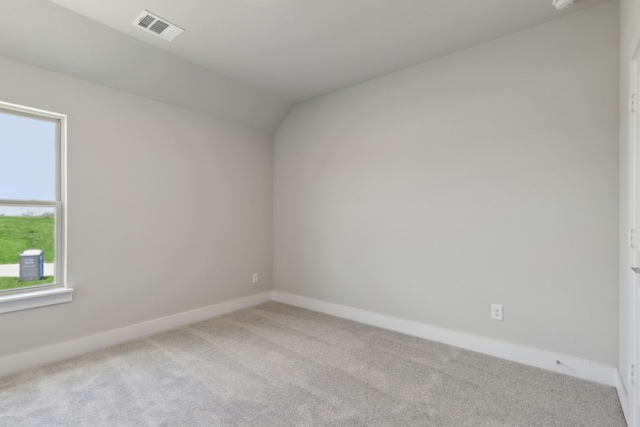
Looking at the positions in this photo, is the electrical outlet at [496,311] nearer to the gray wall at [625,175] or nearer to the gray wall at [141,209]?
the gray wall at [625,175]

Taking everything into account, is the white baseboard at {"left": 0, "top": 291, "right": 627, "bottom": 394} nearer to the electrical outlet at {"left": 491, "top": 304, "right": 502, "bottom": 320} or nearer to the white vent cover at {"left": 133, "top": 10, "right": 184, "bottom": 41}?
the electrical outlet at {"left": 491, "top": 304, "right": 502, "bottom": 320}

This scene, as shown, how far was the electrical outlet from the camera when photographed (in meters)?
2.62

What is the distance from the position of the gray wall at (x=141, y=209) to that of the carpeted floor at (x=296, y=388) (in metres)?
0.42

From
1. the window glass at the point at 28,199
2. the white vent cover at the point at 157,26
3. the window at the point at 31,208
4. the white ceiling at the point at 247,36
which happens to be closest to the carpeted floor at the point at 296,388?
the window at the point at 31,208

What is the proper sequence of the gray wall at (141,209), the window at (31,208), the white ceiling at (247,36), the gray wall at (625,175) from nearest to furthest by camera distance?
the gray wall at (625,175)
the white ceiling at (247,36)
the window at (31,208)
the gray wall at (141,209)

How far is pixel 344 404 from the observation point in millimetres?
1969

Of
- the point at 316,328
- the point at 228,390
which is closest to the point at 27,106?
the point at 228,390

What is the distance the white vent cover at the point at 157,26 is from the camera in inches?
90.7

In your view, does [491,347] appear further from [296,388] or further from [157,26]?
[157,26]

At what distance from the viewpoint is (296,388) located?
2.15 meters

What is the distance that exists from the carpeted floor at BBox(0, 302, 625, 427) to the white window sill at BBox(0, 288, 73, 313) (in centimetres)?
50

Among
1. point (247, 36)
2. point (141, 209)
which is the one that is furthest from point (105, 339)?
point (247, 36)

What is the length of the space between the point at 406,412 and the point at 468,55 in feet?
9.64

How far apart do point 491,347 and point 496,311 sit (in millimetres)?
314
